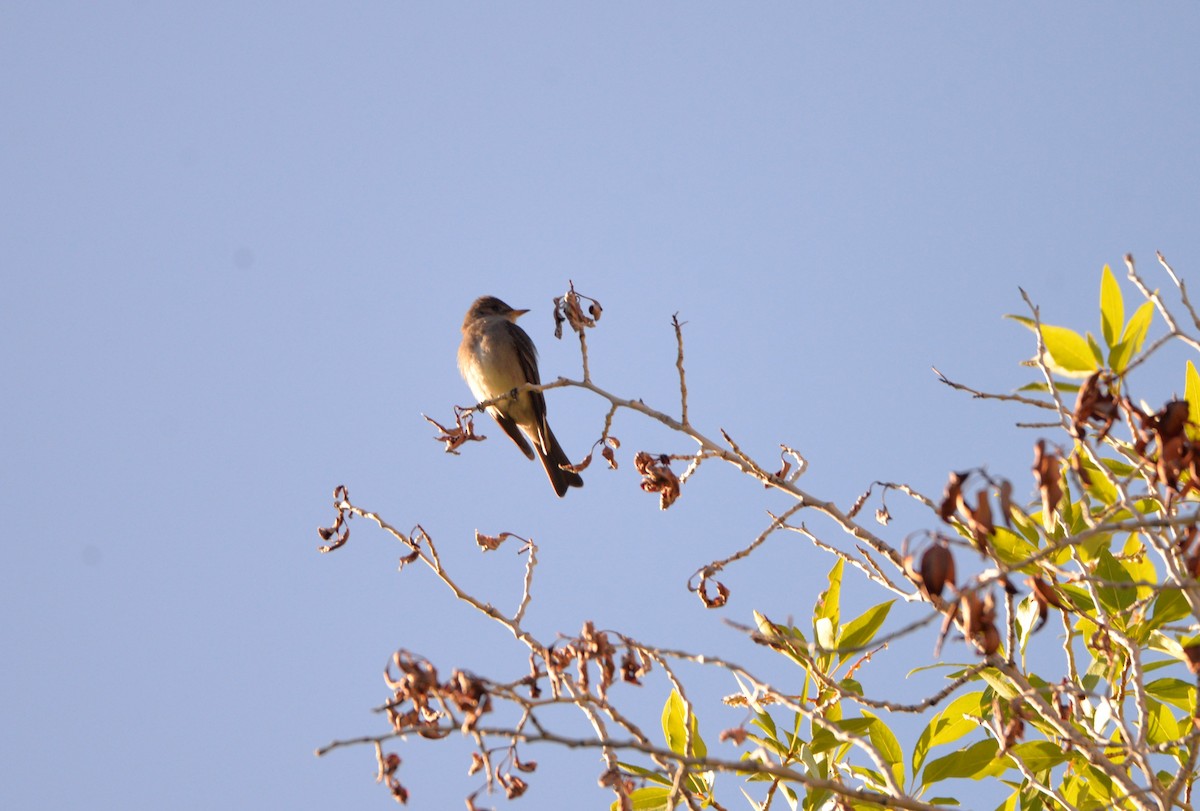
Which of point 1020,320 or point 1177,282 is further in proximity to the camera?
point 1020,320

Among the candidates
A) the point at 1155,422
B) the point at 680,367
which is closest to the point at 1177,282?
the point at 1155,422

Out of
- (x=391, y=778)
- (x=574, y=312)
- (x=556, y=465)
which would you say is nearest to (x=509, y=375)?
(x=556, y=465)

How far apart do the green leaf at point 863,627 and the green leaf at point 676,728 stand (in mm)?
490

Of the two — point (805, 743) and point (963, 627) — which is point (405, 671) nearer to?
point (963, 627)

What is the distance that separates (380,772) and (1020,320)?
1.95m

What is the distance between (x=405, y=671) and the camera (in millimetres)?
2342

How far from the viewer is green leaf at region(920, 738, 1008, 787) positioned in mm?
3447

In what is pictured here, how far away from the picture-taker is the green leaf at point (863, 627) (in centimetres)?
364

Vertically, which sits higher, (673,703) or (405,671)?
(673,703)

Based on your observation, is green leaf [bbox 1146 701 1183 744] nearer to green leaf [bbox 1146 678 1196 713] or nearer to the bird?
green leaf [bbox 1146 678 1196 713]

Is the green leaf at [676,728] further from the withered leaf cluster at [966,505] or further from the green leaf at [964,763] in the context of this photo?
the withered leaf cluster at [966,505]

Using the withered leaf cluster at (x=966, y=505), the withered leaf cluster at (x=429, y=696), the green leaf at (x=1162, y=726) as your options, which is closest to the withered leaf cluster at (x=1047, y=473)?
the withered leaf cluster at (x=966, y=505)

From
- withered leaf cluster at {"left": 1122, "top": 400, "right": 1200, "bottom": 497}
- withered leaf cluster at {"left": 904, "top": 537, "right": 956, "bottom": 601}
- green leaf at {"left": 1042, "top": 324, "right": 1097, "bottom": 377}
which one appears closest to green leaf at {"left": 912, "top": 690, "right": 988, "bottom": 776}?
green leaf at {"left": 1042, "top": 324, "right": 1097, "bottom": 377}

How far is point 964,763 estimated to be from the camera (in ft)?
11.3
